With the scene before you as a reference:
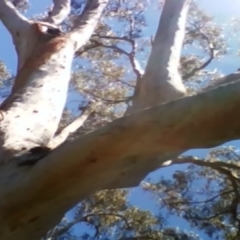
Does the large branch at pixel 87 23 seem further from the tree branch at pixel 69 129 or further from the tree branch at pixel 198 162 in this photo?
the tree branch at pixel 198 162

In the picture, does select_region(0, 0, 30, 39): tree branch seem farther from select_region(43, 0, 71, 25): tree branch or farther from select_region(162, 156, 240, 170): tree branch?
select_region(162, 156, 240, 170): tree branch

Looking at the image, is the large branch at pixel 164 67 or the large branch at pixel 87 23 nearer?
the large branch at pixel 164 67

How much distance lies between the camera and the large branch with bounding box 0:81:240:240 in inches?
85.4

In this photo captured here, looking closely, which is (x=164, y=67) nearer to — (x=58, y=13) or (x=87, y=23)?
(x=87, y=23)

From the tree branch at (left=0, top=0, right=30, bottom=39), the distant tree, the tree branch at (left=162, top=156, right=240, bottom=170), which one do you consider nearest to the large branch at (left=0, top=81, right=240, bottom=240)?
the distant tree

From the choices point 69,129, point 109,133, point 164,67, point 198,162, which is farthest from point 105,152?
point 198,162

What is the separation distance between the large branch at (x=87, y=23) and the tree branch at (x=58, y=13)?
0.20m

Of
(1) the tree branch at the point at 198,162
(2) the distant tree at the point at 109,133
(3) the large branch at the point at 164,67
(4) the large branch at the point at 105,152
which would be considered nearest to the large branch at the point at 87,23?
(2) the distant tree at the point at 109,133

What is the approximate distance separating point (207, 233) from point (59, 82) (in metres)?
4.24

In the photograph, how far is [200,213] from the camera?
7379mm

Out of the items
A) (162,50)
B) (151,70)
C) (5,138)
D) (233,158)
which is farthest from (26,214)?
(233,158)

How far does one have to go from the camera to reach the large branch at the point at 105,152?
85.4 inches

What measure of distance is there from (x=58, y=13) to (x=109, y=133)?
401 cm

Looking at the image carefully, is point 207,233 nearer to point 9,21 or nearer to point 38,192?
point 9,21
